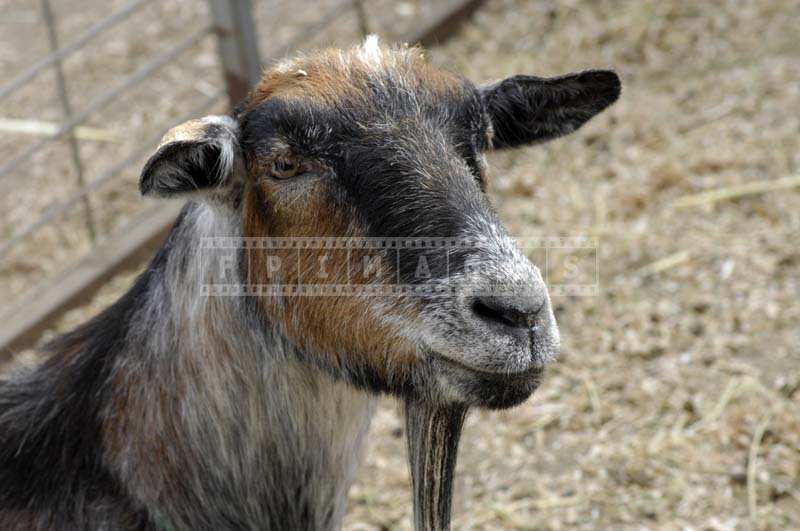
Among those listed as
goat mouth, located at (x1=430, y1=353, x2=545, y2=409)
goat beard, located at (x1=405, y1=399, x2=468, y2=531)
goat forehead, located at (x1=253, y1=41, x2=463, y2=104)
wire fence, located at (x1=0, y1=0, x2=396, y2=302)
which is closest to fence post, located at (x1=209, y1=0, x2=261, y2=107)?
wire fence, located at (x1=0, y1=0, x2=396, y2=302)

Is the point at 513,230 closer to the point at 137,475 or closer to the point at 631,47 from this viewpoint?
the point at 631,47

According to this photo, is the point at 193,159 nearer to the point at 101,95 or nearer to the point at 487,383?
the point at 487,383

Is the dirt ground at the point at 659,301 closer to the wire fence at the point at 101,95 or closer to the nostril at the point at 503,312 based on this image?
the wire fence at the point at 101,95

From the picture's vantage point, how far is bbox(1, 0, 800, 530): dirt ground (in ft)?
15.5

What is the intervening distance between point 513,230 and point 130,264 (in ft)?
7.45

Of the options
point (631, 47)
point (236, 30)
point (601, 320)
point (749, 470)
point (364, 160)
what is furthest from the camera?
point (631, 47)

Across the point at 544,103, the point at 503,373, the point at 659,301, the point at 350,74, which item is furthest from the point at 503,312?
the point at 659,301

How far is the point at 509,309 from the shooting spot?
2.81 m

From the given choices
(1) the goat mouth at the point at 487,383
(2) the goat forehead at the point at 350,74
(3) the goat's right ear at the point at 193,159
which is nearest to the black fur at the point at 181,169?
(3) the goat's right ear at the point at 193,159

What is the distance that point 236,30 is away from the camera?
6828 mm

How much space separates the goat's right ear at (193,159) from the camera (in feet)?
9.73

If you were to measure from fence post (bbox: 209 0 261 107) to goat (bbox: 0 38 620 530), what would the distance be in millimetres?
3438

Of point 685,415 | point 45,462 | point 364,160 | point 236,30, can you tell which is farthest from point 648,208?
point 45,462

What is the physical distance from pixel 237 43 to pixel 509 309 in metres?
4.51
